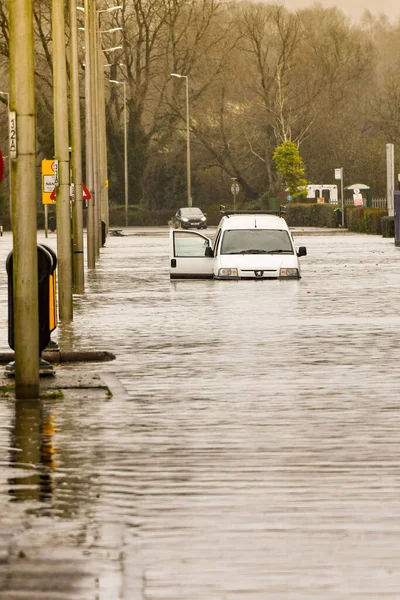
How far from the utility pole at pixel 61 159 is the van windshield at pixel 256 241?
31.9 ft

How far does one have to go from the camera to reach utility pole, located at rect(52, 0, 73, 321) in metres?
24.8

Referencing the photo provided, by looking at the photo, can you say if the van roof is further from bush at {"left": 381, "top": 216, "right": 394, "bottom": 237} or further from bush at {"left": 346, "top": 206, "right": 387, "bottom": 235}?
bush at {"left": 346, "top": 206, "right": 387, "bottom": 235}

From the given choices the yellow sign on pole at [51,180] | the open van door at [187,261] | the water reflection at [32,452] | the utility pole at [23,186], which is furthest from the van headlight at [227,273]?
the water reflection at [32,452]

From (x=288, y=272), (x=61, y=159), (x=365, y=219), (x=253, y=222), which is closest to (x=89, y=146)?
(x=253, y=222)

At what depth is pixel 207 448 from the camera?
1097cm

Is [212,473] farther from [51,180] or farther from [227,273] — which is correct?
[227,273]

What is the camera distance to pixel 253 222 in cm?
3653

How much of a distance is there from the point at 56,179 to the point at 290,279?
32.4ft

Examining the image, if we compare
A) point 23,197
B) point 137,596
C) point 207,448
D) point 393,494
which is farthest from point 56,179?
point 137,596

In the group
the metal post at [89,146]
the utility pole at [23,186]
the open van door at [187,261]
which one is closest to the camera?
the utility pole at [23,186]

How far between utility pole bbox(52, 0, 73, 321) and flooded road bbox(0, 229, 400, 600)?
3.76 metres

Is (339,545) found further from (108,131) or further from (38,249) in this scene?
(108,131)

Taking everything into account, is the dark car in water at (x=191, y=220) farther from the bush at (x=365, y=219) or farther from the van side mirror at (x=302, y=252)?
the van side mirror at (x=302, y=252)

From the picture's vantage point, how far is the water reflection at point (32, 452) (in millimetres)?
9328
